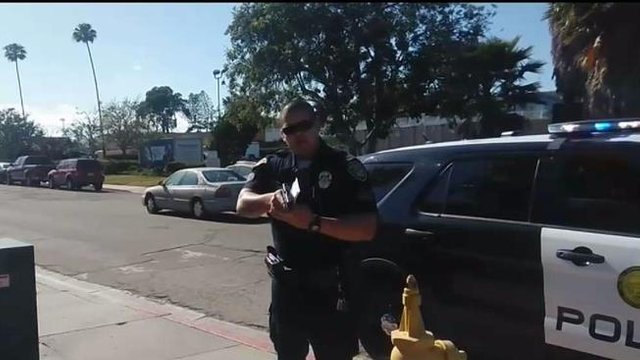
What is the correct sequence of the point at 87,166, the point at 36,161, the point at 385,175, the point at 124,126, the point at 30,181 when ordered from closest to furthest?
1. the point at 385,175
2. the point at 87,166
3. the point at 30,181
4. the point at 36,161
5. the point at 124,126

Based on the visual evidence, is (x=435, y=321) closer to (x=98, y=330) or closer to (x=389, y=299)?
(x=389, y=299)

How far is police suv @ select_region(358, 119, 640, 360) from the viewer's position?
3.30 meters

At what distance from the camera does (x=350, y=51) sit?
2944 cm

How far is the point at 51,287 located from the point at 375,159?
513 cm

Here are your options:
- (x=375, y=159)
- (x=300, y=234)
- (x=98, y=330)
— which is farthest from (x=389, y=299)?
(x=98, y=330)

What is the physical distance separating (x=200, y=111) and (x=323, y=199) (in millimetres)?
106188

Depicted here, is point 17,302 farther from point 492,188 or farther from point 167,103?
point 167,103

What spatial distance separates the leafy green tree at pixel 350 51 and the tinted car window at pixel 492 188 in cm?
2513

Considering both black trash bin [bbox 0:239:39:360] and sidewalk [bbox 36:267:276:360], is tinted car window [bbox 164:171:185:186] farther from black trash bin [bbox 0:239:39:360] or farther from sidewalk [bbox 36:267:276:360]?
black trash bin [bbox 0:239:39:360]

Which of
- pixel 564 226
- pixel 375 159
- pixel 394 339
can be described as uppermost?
pixel 375 159

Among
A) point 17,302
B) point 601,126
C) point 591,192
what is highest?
point 601,126

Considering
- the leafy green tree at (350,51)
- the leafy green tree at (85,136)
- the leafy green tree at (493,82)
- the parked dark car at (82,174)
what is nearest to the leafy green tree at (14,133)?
the leafy green tree at (85,136)

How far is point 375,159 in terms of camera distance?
484 centimetres

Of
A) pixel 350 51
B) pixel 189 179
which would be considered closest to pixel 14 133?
pixel 350 51
